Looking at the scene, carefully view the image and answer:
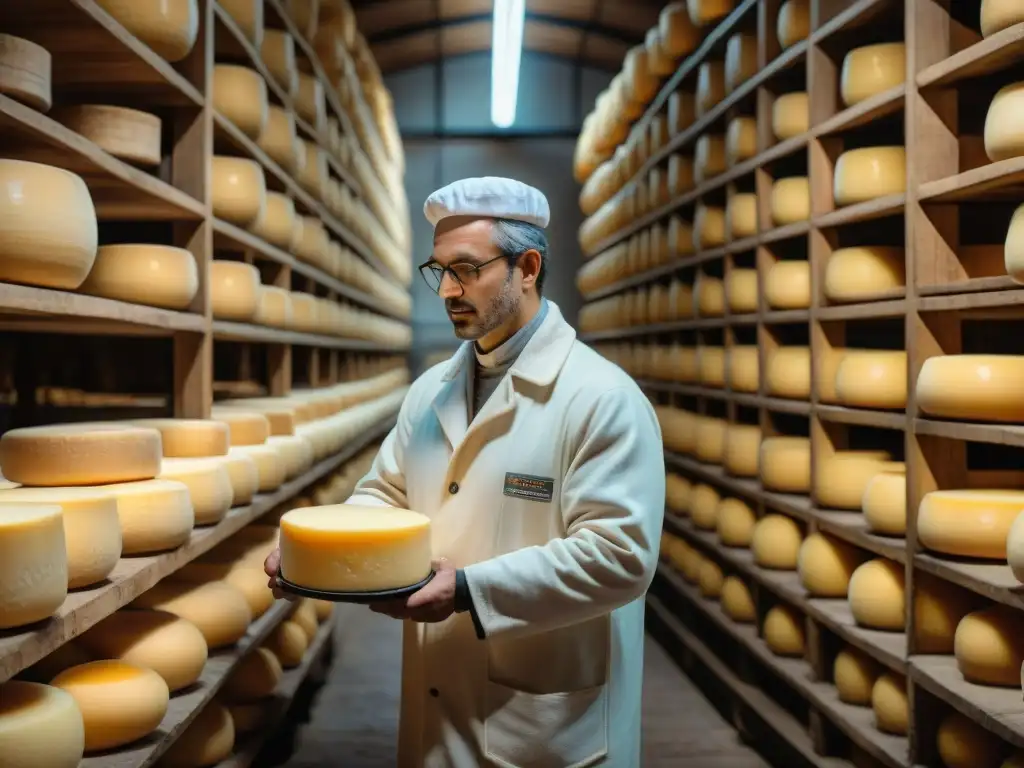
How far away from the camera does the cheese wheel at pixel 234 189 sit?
2582 mm

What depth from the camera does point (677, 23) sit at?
421 cm

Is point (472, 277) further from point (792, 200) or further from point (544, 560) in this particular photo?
point (792, 200)

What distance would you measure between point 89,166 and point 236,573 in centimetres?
110

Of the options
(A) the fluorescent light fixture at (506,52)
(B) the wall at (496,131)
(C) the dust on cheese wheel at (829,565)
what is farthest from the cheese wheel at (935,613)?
(B) the wall at (496,131)

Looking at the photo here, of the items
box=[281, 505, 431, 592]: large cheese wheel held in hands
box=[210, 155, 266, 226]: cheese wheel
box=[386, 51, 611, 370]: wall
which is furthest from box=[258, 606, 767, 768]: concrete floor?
box=[386, 51, 611, 370]: wall

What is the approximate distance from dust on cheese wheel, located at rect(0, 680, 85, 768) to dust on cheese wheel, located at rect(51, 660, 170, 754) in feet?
0.70

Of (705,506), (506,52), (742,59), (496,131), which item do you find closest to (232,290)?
(742,59)

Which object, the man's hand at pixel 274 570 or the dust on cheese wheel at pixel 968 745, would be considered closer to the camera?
the man's hand at pixel 274 570

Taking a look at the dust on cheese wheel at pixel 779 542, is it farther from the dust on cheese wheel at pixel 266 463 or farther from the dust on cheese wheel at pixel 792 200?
the dust on cheese wheel at pixel 266 463

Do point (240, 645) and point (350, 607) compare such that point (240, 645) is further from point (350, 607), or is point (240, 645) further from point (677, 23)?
point (677, 23)

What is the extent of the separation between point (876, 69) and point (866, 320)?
36.1 inches

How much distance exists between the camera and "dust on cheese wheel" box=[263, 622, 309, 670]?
302cm

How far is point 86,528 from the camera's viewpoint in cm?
138

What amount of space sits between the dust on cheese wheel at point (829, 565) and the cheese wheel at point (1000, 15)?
1.40 meters
